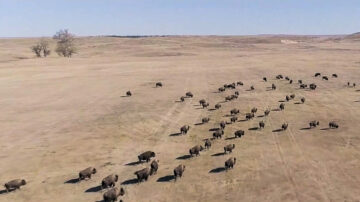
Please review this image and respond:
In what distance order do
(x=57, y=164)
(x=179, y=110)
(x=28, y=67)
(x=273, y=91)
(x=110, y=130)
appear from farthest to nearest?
(x=28, y=67) < (x=273, y=91) < (x=179, y=110) < (x=110, y=130) < (x=57, y=164)

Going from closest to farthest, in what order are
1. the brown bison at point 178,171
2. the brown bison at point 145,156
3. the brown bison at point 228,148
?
the brown bison at point 178,171 → the brown bison at point 145,156 → the brown bison at point 228,148

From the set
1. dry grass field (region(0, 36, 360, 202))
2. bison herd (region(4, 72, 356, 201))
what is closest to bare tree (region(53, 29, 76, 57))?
dry grass field (region(0, 36, 360, 202))

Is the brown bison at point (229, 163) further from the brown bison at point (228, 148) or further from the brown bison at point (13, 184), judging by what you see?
the brown bison at point (13, 184)

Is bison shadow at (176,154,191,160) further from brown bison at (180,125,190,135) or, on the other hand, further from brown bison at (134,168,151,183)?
brown bison at (180,125,190,135)

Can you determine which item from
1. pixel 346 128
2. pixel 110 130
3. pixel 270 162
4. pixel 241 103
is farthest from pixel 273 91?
pixel 270 162

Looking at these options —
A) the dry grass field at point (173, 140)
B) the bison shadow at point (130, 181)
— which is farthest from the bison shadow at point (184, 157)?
the bison shadow at point (130, 181)

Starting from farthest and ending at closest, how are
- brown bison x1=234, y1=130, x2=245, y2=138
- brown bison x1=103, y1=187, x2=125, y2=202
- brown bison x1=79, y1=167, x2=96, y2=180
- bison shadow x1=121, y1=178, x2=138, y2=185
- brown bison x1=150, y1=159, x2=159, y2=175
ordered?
brown bison x1=234, y1=130, x2=245, y2=138, brown bison x1=150, y1=159, x2=159, y2=175, brown bison x1=79, y1=167, x2=96, y2=180, bison shadow x1=121, y1=178, x2=138, y2=185, brown bison x1=103, y1=187, x2=125, y2=202

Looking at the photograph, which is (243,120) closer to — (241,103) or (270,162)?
(241,103)

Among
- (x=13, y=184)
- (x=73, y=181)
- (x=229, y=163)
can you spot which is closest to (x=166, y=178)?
(x=229, y=163)
